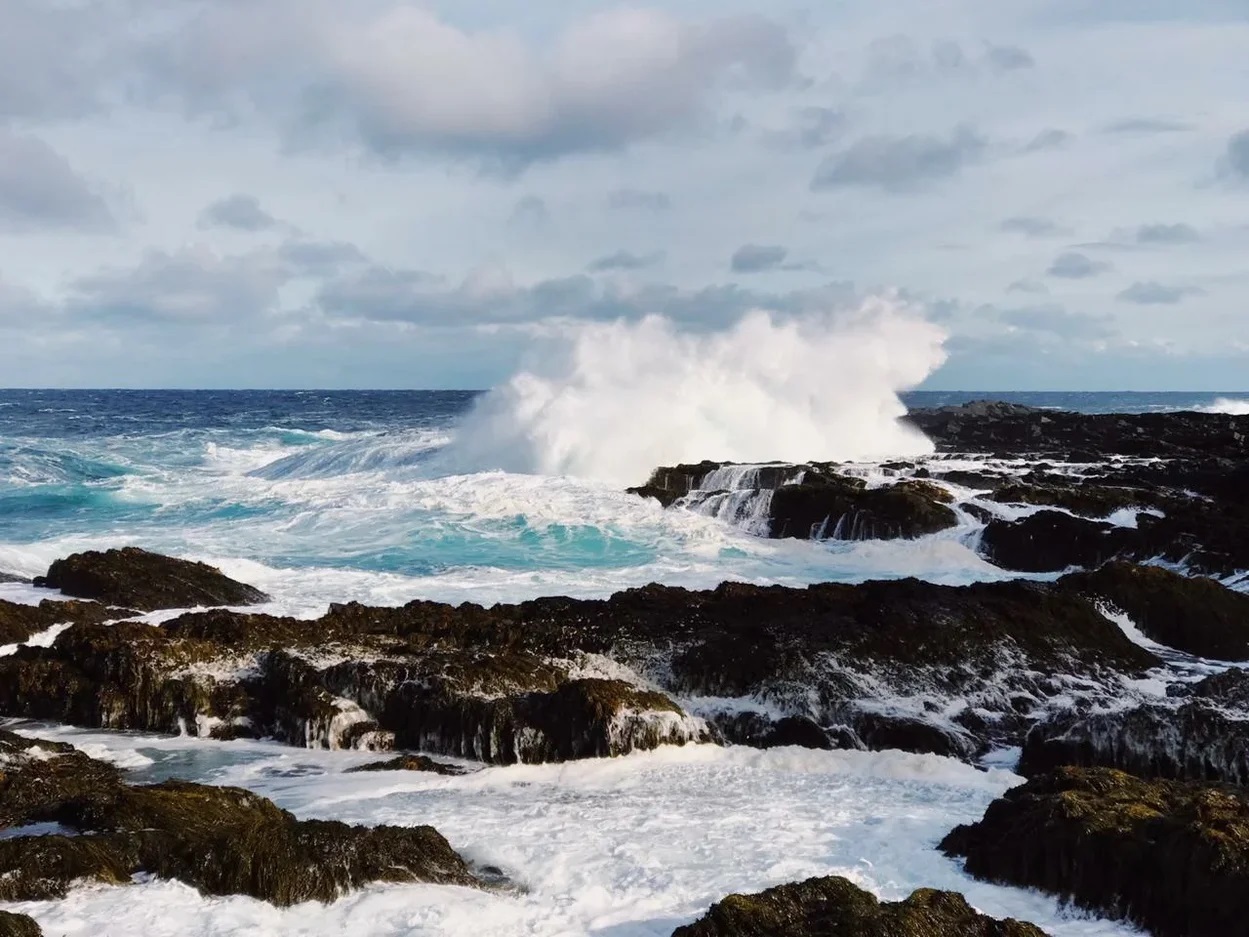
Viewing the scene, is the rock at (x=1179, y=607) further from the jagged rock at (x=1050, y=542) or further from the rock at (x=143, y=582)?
the rock at (x=143, y=582)

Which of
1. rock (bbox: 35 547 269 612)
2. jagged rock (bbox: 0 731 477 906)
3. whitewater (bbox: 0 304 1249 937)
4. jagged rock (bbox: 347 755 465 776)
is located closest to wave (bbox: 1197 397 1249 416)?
whitewater (bbox: 0 304 1249 937)

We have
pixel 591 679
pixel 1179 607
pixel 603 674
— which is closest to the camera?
pixel 591 679

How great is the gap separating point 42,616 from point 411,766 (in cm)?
531

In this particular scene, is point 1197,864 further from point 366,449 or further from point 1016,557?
point 366,449

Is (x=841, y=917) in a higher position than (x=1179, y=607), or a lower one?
lower

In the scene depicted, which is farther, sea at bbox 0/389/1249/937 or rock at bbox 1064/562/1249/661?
rock at bbox 1064/562/1249/661

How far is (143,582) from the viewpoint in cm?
1275

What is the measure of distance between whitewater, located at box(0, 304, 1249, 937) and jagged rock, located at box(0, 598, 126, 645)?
24cm

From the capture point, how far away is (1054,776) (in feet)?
20.7

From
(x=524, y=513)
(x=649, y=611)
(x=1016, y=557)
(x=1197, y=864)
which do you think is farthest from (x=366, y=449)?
(x=1197, y=864)

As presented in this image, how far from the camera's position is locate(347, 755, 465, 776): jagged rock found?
784 cm

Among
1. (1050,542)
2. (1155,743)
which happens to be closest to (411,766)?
(1155,743)

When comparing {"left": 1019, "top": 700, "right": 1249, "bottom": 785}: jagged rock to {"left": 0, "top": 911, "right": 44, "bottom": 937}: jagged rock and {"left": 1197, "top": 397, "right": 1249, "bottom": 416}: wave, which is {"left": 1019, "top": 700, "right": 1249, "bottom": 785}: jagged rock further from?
{"left": 1197, "top": 397, "right": 1249, "bottom": 416}: wave

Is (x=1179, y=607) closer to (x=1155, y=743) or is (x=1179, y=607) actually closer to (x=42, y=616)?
(x=1155, y=743)
